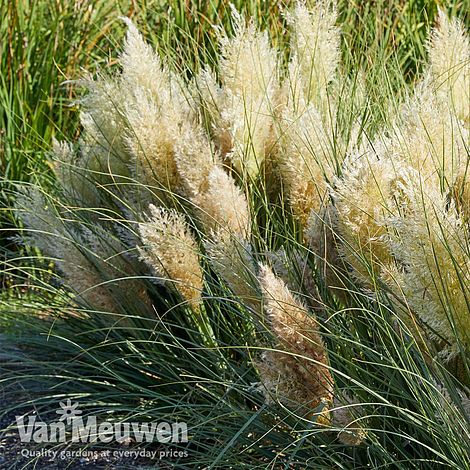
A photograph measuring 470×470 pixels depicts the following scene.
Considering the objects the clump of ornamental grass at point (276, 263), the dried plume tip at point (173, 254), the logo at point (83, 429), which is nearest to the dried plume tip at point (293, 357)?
the clump of ornamental grass at point (276, 263)

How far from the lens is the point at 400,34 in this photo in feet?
17.3

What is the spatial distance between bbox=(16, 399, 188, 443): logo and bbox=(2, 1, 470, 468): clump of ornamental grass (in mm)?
52

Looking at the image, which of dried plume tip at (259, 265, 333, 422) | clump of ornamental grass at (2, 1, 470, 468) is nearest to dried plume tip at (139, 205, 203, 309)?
clump of ornamental grass at (2, 1, 470, 468)

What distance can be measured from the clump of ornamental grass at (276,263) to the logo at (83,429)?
0.17 ft

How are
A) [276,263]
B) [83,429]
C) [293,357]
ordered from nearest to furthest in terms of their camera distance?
[293,357]
[276,263]
[83,429]

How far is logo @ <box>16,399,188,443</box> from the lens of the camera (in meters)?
3.02

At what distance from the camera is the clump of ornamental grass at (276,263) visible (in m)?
2.21

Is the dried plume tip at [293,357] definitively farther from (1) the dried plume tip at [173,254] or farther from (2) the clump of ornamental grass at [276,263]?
(1) the dried plume tip at [173,254]

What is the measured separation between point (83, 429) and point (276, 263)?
0.96 meters

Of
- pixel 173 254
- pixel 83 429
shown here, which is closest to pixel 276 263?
pixel 173 254

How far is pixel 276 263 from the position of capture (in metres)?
2.59

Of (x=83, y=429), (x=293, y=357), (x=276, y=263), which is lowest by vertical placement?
(x=83, y=429)

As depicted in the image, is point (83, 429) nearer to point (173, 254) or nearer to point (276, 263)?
point (173, 254)

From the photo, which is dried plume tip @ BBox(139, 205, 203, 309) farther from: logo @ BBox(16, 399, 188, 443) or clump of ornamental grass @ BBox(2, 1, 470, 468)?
logo @ BBox(16, 399, 188, 443)
